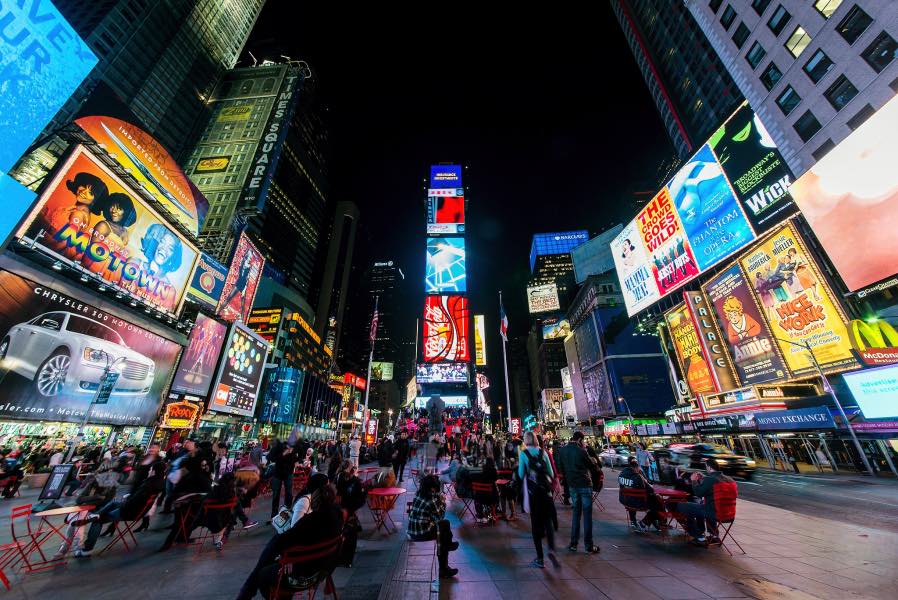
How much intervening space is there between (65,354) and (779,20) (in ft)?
184

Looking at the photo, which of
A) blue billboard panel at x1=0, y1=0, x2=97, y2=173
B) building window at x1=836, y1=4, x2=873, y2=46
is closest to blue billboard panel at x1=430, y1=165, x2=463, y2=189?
building window at x1=836, y1=4, x2=873, y2=46

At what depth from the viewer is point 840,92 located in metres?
23.7

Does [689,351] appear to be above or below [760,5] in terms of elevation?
below

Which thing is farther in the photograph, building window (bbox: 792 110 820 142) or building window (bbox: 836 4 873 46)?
building window (bbox: 792 110 820 142)

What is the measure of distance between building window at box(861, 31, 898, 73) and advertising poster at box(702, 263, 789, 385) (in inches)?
593

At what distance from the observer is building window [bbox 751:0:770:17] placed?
27.7 metres

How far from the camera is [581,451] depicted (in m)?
6.04

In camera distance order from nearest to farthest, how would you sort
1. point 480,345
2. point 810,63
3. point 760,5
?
point 810,63
point 760,5
point 480,345

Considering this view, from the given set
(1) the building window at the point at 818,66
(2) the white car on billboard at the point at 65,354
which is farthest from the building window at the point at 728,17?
(2) the white car on billboard at the point at 65,354

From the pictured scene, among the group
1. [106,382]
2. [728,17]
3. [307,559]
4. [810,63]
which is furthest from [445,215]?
[307,559]

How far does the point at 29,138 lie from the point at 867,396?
39.5 m

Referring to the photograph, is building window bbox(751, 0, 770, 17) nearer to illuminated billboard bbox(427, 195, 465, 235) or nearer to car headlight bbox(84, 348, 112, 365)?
illuminated billboard bbox(427, 195, 465, 235)

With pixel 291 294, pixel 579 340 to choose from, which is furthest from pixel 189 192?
pixel 579 340

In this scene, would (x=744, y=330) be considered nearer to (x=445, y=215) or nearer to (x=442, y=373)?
(x=442, y=373)
